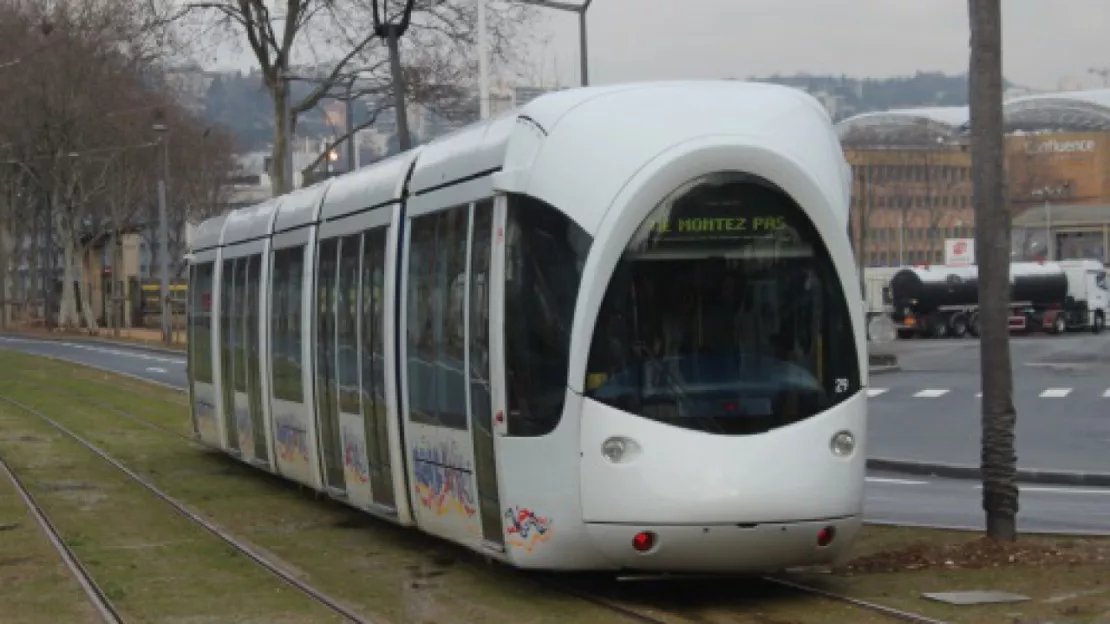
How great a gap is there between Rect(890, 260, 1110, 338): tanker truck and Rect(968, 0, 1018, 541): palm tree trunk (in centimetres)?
6215

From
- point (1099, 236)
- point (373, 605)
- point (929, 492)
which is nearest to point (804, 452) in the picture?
point (373, 605)

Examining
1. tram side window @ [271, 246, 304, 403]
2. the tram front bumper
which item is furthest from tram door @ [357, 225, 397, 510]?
the tram front bumper

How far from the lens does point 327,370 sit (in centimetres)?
1759

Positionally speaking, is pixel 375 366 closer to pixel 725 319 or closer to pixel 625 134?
pixel 625 134

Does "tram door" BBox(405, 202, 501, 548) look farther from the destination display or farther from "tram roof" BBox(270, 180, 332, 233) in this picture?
"tram roof" BBox(270, 180, 332, 233)

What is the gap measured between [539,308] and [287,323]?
304 inches

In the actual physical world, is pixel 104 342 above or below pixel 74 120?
below

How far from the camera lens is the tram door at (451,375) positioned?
12945mm

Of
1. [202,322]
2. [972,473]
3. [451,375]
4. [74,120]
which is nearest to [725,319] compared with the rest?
[451,375]

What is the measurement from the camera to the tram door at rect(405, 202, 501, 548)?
1295 centimetres

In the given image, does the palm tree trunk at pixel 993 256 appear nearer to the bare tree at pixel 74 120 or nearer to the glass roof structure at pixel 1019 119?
the bare tree at pixel 74 120

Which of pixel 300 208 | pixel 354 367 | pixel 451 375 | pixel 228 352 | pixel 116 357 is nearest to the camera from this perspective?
pixel 451 375

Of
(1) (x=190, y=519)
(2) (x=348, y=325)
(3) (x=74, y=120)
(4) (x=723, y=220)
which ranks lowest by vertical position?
(1) (x=190, y=519)

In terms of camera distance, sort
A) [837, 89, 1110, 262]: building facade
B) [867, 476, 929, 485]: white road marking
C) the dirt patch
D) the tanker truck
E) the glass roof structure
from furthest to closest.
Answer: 1. the glass roof structure
2. [837, 89, 1110, 262]: building facade
3. the tanker truck
4. [867, 476, 929, 485]: white road marking
5. the dirt patch
